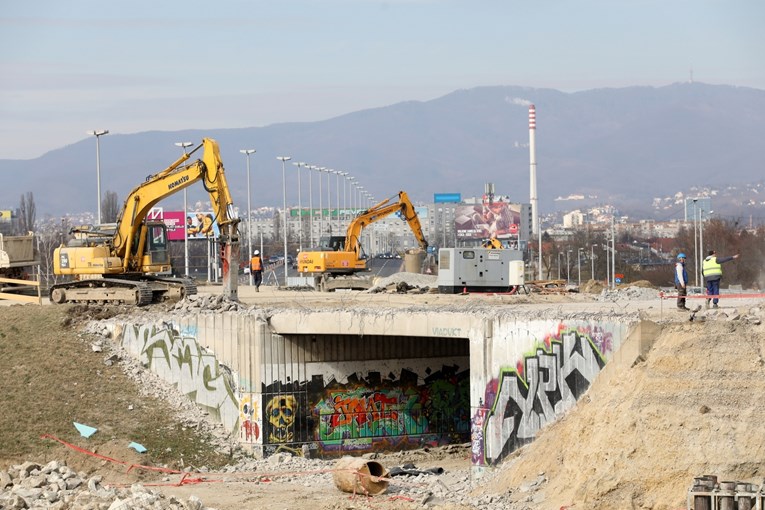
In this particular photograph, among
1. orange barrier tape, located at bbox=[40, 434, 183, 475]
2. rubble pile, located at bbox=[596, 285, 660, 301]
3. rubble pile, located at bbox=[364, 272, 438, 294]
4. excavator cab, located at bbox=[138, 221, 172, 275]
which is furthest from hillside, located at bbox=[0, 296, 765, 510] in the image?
rubble pile, located at bbox=[364, 272, 438, 294]

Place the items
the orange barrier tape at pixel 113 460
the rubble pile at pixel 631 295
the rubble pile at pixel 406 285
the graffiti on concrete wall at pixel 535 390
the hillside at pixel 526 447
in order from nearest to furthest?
the hillside at pixel 526 447 → the graffiti on concrete wall at pixel 535 390 → the orange barrier tape at pixel 113 460 → the rubble pile at pixel 631 295 → the rubble pile at pixel 406 285

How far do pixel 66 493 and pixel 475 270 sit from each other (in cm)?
2404

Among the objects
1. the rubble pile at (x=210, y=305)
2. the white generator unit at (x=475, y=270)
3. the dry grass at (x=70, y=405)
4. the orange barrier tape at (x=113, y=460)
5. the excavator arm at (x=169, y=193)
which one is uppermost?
the excavator arm at (x=169, y=193)

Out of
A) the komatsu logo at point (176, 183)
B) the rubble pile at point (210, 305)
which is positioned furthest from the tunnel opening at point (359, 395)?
the komatsu logo at point (176, 183)

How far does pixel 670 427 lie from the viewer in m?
26.5

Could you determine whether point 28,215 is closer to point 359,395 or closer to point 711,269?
point 359,395

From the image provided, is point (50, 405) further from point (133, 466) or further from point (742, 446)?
point (742, 446)

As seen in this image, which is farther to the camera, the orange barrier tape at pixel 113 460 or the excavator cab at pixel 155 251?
the excavator cab at pixel 155 251

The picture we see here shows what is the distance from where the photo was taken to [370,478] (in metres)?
30.9

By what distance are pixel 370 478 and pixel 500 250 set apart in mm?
20804

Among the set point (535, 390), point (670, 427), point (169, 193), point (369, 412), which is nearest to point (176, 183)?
point (169, 193)

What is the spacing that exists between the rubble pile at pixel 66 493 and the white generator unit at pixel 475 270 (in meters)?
20.7

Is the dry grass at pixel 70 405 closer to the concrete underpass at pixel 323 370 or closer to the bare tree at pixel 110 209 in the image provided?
the concrete underpass at pixel 323 370

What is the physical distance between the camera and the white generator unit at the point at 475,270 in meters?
50.4
